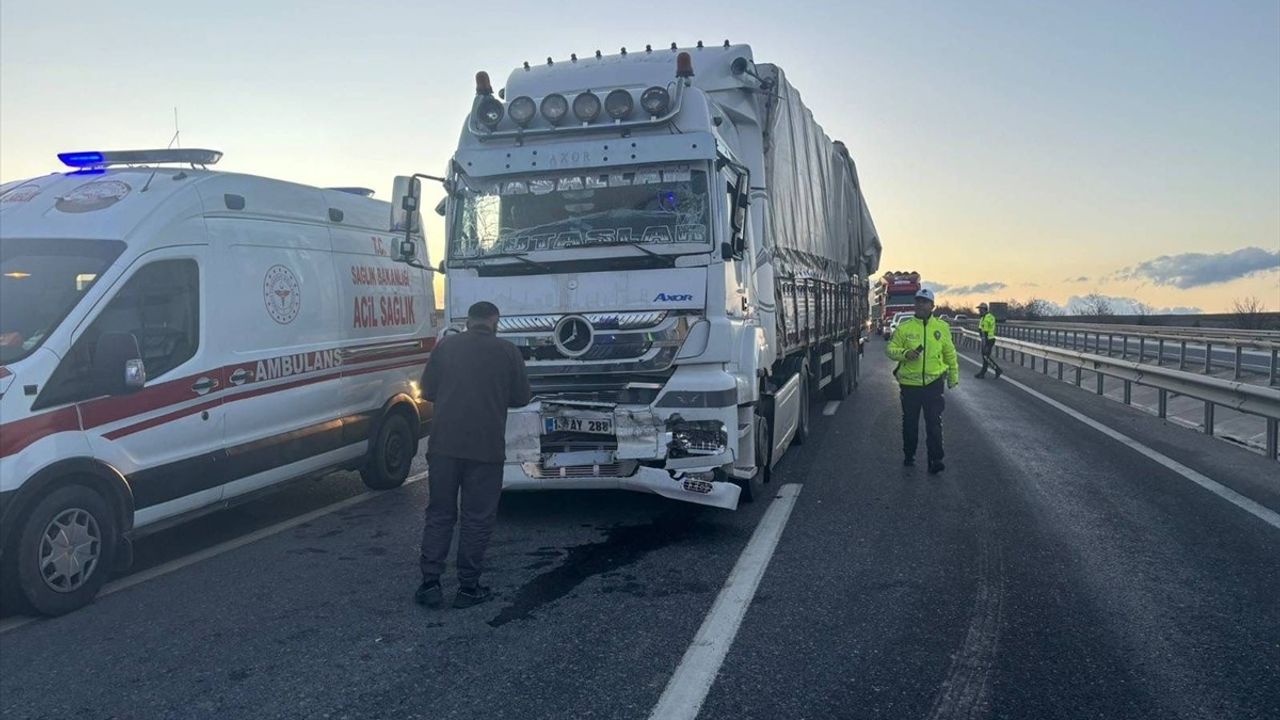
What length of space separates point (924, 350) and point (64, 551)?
7613 millimetres

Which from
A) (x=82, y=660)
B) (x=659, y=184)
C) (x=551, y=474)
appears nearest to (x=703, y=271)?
(x=659, y=184)

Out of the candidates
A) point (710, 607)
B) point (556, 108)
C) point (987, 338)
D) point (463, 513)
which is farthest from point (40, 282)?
point (987, 338)

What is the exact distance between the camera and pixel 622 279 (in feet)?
23.2

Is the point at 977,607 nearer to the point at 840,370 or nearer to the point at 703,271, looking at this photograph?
the point at 703,271

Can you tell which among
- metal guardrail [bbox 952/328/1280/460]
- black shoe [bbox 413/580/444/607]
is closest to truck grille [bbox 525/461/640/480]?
black shoe [bbox 413/580/444/607]

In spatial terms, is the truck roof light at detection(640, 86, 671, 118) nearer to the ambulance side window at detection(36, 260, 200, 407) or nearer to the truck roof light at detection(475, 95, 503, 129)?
the truck roof light at detection(475, 95, 503, 129)

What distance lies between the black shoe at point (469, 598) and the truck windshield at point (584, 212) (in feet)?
9.35

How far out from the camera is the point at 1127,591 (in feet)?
17.8

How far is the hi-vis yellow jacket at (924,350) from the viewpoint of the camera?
982 cm

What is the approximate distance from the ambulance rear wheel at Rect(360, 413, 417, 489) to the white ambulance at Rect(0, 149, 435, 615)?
1.2 inches

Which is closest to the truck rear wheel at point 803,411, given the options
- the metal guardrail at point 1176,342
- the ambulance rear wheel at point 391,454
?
the ambulance rear wheel at point 391,454

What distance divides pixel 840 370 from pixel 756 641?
435 inches

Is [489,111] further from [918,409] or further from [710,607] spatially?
[918,409]

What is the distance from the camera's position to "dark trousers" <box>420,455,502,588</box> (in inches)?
214
